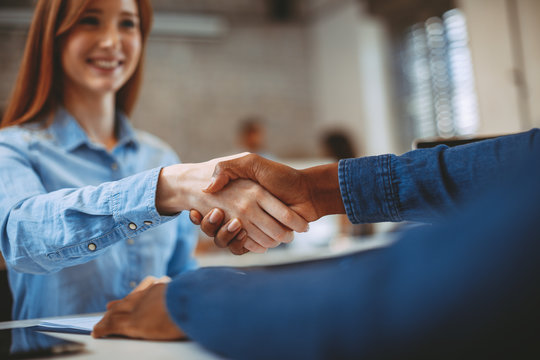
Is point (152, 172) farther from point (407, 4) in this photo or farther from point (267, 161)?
point (407, 4)

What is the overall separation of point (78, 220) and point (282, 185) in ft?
1.28

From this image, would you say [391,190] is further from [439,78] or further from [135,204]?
[439,78]

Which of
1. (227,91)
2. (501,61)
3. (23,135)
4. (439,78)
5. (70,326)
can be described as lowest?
(70,326)

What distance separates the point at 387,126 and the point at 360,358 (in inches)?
188

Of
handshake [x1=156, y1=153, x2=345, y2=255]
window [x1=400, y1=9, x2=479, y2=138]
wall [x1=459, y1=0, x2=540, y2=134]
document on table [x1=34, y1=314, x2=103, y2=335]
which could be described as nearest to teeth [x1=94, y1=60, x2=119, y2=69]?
handshake [x1=156, y1=153, x2=345, y2=255]

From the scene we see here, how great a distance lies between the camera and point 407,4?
172 inches

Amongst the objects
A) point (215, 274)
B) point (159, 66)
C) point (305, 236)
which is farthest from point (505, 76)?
point (159, 66)

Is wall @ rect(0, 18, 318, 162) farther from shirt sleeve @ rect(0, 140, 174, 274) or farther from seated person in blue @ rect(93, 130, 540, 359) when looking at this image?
seated person in blue @ rect(93, 130, 540, 359)

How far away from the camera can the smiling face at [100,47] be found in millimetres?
1018

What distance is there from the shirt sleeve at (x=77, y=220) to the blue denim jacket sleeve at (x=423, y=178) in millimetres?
351

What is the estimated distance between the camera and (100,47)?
1035mm

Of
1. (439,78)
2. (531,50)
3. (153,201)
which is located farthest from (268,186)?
(439,78)

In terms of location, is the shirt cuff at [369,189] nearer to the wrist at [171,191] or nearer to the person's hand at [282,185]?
the person's hand at [282,185]

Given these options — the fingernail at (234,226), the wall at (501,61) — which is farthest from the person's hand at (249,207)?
the wall at (501,61)
